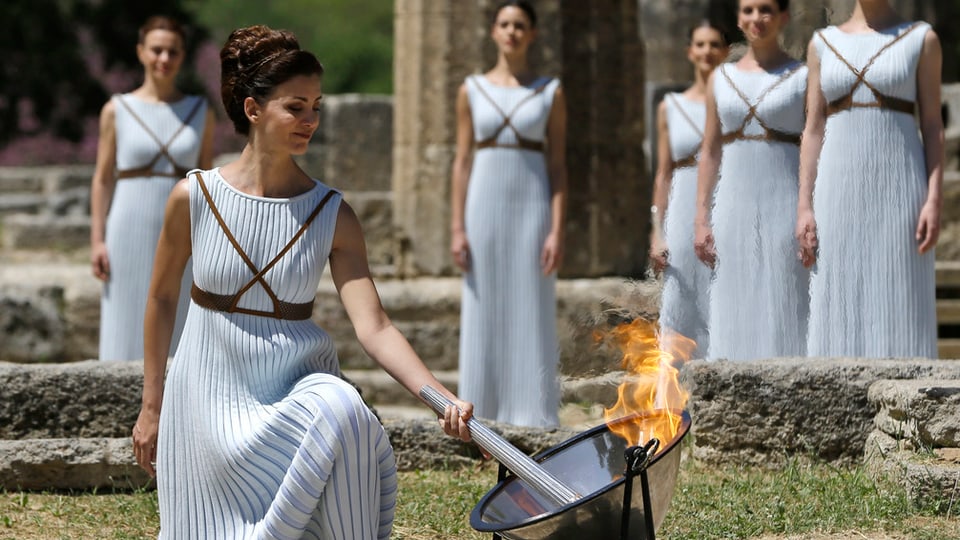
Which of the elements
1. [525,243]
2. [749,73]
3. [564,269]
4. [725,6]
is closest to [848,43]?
[749,73]

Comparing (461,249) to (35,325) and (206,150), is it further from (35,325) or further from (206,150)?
(35,325)

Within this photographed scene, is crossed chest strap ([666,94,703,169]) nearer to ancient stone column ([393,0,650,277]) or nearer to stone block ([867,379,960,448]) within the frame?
ancient stone column ([393,0,650,277])

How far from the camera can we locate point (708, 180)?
6.74m

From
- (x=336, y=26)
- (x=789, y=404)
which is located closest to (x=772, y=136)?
(x=789, y=404)

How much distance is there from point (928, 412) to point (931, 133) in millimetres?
1581

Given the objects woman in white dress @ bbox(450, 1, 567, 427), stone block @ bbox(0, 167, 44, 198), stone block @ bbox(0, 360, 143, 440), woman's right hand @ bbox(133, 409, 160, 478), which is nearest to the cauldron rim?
woman's right hand @ bbox(133, 409, 160, 478)

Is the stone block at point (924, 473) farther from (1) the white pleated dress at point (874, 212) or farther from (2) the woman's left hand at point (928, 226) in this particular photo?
(2) the woman's left hand at point (928, 226)

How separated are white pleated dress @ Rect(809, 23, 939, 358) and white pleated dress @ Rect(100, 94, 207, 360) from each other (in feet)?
10.6

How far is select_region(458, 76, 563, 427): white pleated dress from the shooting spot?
7820mm

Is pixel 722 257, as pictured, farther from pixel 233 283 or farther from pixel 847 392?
pixel 233 283

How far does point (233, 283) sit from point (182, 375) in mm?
277

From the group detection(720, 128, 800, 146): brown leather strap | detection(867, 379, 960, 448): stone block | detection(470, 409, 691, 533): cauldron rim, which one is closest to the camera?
detection(470, 409, 691, 533): cauldron rim

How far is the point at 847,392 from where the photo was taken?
5676 millimetres

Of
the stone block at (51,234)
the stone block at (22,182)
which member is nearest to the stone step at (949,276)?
the stone block at (51,234)
